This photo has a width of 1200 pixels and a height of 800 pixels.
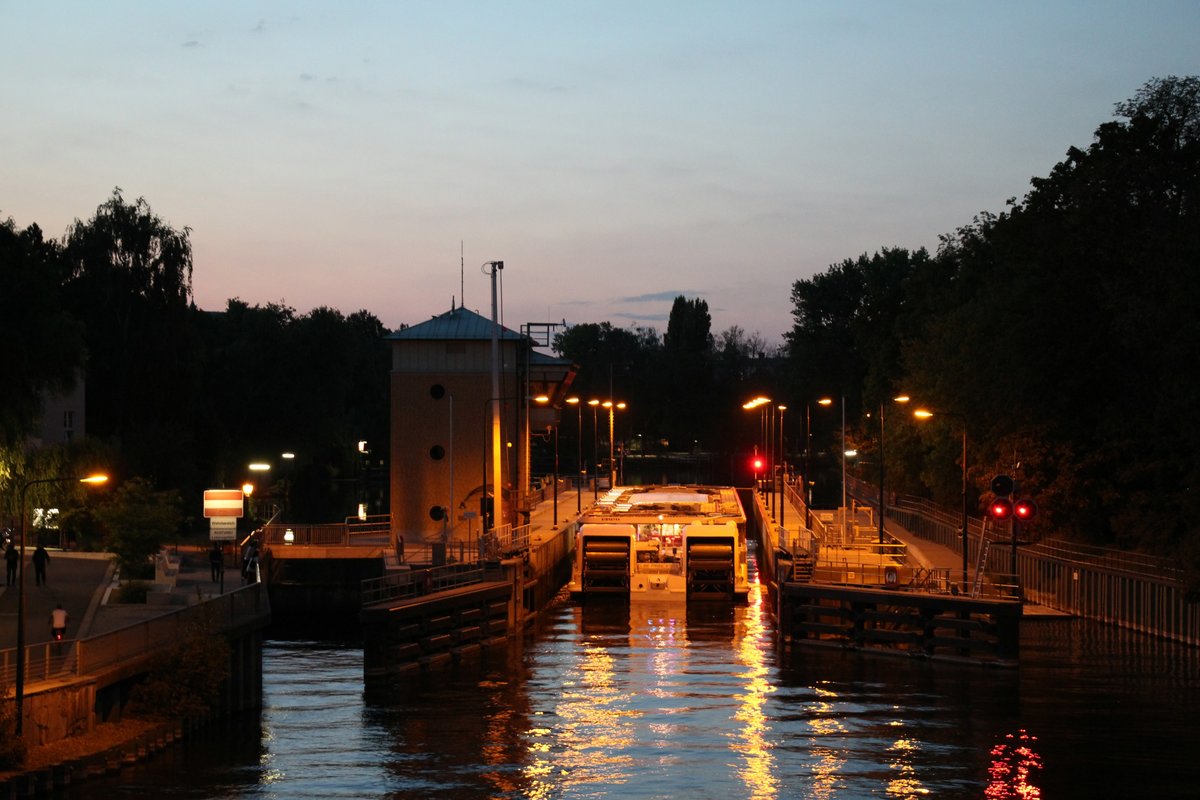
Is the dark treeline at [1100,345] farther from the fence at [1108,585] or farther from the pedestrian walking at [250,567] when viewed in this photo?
the pedestrian walking at [250,567]

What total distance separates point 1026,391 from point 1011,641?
18987mm

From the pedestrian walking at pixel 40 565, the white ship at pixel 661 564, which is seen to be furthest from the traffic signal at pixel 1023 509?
the pedestrian walking at pixel 40 565

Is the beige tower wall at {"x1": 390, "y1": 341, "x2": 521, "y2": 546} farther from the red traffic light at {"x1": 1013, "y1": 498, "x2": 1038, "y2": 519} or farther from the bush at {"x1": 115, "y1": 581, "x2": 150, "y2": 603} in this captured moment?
the red traffic light at {"x1": 1013, "y1": 498, "x2": 1038, "y2": 519}

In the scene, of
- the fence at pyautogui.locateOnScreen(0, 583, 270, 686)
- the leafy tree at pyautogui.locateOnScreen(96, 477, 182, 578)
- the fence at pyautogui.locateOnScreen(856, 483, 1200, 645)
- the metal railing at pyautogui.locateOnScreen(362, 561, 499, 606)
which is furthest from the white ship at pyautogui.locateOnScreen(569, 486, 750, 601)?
the fence at pyautogui.locateOnScreen(0, 583, 270, 686)

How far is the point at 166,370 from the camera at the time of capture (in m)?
88.6

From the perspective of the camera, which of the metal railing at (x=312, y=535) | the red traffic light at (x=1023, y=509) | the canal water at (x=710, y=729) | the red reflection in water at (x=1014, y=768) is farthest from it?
the metal railing at (x=312, y=535)

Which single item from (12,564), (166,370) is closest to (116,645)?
(12,564)

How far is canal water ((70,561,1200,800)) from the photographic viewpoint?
1190 inches

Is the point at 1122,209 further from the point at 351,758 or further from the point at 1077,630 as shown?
the point at 351,758

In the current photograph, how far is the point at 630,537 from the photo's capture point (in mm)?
63250

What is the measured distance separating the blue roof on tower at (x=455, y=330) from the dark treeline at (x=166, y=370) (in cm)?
972

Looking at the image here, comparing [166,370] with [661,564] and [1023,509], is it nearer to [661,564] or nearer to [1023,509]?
[661,564]

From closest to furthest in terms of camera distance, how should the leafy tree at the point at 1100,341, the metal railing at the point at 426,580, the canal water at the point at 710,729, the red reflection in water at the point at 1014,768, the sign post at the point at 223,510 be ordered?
the red reflection in water at the point at 1014,768 → the canal water at the point at 710,729 → the metal railing at the point at 426,580 → the leafy tree at the point at 1100,341 → the sign post at the point at 223,510

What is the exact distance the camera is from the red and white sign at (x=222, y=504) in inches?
2314
